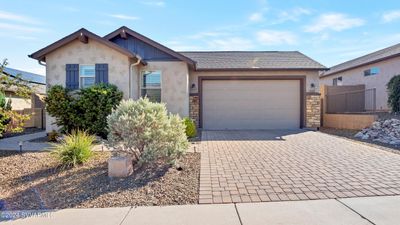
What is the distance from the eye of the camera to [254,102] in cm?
1453

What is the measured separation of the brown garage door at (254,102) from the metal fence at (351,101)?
3800 millimetres

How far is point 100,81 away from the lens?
1122 cm

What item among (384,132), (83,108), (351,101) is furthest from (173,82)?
(351,101)

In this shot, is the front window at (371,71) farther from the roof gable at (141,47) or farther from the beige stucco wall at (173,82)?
the beige stucco wall at (173,82)

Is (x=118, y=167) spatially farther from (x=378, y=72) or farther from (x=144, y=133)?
(x=378, y=72)

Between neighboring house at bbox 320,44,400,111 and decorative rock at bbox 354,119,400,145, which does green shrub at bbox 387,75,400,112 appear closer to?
neighboring house at bbox 320,44,400,111

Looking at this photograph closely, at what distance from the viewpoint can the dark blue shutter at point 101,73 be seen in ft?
36.8

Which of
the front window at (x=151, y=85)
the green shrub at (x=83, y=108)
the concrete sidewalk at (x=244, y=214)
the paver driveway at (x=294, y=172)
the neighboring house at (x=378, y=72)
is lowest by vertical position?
the concrete sidewalk at (x=244, y=214)

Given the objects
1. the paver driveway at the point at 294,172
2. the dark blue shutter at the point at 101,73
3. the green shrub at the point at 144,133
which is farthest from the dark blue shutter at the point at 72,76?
the paver driveway at the point at 294,172

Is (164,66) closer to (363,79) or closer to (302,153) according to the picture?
(302,153)

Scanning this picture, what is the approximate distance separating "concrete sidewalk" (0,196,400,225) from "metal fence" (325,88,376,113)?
13850mm

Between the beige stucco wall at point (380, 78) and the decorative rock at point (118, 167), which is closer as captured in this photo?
the decorative rock at point (118, 167)

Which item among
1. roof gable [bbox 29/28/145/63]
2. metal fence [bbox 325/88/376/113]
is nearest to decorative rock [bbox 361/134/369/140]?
metal fence [bbox 325/88/376/113]

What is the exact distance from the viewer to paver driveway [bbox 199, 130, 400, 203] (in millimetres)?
4581
